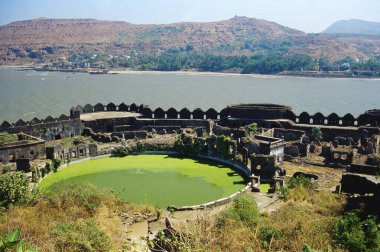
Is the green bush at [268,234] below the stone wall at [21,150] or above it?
above

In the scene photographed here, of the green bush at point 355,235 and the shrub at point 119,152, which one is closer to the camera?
the green bush at point 355,235

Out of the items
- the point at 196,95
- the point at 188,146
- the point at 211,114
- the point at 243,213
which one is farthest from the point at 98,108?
the point at 243,213

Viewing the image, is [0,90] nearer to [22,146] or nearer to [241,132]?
[22,146]

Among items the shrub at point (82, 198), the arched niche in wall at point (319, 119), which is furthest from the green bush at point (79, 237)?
the arched niche in wall at point (319, 119)

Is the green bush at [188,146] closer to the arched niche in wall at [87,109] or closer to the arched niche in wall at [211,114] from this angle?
the arched niche in wall at [211,114]

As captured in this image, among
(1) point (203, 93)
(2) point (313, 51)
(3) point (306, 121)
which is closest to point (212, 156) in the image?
(3) point (306, 121)

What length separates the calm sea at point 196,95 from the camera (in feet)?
229

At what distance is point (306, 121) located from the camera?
4525 centimetres

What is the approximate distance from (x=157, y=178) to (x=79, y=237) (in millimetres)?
17169

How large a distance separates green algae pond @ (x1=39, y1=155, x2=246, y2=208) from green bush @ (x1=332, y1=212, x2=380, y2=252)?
12358 millimetres

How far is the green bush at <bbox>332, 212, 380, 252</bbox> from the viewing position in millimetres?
13328

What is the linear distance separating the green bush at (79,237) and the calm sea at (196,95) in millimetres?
47649

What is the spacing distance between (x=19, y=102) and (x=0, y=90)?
22849 millimetres

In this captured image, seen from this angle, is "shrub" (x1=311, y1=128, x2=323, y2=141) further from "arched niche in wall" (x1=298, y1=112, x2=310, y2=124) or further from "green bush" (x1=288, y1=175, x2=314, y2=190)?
"green bush" (x1=288, y1=175, x2=314, y2=190)
